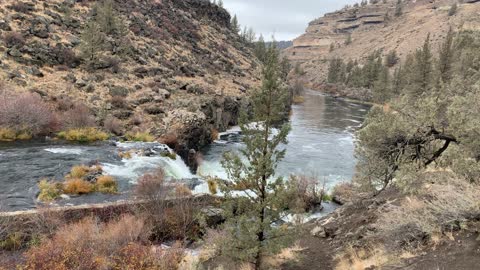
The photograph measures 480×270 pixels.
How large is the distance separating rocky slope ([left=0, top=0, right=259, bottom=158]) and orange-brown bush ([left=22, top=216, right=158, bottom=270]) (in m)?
14.8

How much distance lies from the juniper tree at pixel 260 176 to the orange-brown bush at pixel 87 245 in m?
2.94

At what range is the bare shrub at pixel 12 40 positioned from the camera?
35.4 m

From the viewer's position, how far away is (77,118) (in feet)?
93.7

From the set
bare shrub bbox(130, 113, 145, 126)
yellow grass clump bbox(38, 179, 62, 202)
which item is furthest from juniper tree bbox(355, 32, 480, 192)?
bare shrub bbox(130, 113, 145, 126)

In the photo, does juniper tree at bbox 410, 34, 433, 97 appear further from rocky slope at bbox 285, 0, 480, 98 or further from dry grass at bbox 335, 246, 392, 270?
dry grass at bbox 335, 246, 392, 270

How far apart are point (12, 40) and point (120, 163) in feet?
76.5

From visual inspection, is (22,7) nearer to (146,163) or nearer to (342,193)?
(146,163)

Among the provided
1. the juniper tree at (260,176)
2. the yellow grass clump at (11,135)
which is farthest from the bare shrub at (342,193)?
the yellow grass clump at (11,135)

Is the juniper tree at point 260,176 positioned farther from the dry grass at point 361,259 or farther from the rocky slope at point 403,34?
the rocky slope at point 403,34

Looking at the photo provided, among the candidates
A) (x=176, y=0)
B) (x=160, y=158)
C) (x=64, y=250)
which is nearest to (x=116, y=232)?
(x=64, y=250)

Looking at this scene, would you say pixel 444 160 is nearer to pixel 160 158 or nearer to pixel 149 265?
pixel 149 265

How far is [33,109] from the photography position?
26.2 meters

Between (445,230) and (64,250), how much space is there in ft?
34.6

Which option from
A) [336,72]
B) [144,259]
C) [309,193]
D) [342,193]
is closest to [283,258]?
[144,259]
